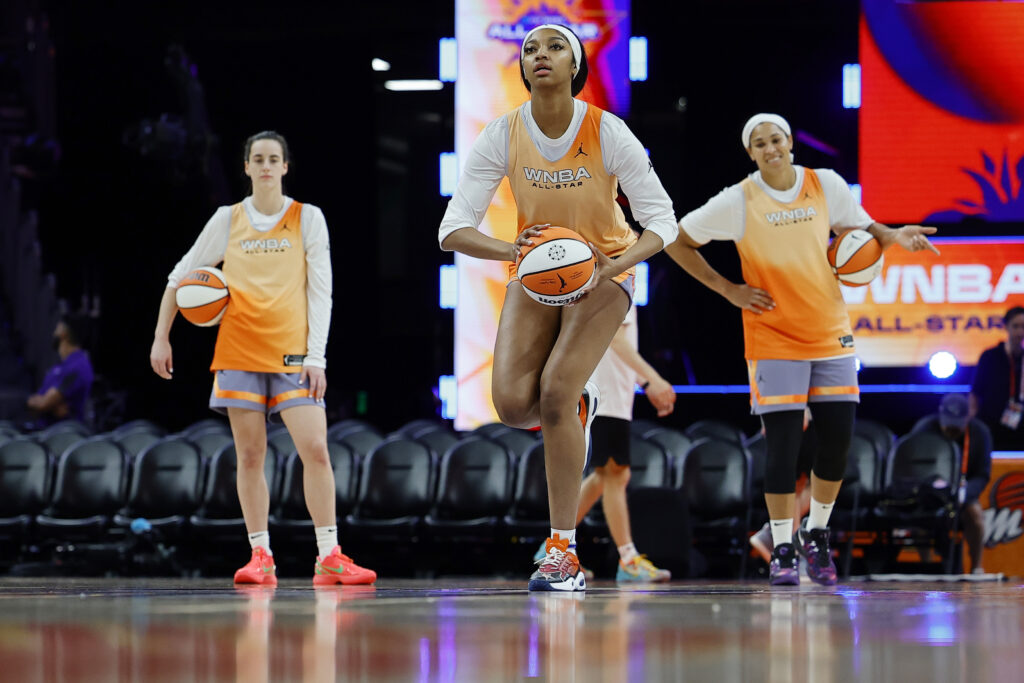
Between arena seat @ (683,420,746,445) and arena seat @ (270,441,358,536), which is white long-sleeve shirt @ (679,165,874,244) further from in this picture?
arena seat @ (270,441,358,536)

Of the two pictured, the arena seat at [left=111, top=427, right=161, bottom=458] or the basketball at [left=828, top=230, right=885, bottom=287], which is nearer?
the basketball at [left=828, top=230, right=885, bottom=287]

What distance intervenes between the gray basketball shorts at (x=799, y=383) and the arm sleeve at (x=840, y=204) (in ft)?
1.97

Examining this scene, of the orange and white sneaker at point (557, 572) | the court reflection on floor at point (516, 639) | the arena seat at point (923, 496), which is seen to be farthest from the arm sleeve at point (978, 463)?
the orange and white sneaker at point (557, 572)

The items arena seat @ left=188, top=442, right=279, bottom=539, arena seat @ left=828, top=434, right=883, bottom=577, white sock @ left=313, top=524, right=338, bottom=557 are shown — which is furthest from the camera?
arena seat @ left=188, top=442, right=279, bottom=539

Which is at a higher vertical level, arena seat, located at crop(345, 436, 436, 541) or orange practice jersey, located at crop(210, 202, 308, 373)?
orange practice jersey, located at crop(210, 202, 308, 373)

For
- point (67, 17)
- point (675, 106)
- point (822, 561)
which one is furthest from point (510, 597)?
point (67, 17)

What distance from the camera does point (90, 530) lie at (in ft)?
29.7

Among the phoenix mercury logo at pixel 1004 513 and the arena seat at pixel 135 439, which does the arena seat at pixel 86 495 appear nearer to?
the arena seat at pixel 135 439

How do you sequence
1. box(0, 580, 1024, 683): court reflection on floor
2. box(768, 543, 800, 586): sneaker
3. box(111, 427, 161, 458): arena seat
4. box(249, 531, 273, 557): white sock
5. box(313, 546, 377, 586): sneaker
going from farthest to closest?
box(111, 427, 161, 458): arena seat
box(249, 531, 273, 557): white sock
box(313, 546, 377, 586): sneaker
box(768, 543, 800, 586): sneaker
box(0, 580, 1024, 683): court reflection on floor

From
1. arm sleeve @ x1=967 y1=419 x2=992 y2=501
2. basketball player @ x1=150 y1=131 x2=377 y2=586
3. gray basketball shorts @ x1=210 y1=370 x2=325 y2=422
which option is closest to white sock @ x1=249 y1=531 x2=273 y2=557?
basketball player @ x1=150 y1=131 x2=377 y2=586

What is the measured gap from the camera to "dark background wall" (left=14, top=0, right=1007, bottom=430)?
12.0 metres

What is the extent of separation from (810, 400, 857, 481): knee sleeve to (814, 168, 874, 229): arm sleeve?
0.79 metres

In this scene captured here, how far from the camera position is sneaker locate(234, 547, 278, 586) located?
538cm

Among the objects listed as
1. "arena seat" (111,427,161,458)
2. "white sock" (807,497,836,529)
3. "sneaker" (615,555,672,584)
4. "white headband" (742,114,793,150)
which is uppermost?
"white headband" (742,114,793,150)
